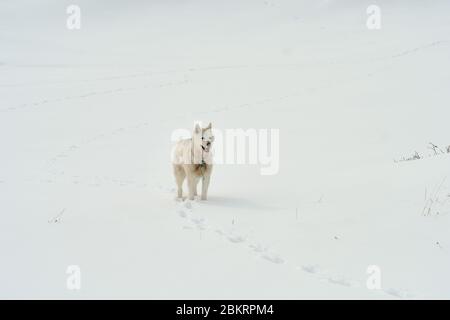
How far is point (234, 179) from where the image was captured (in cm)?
1240

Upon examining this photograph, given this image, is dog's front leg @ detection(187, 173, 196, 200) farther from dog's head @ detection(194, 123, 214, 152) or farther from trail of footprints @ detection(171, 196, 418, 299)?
dog's head @ detection(194, 123, 214, 152)

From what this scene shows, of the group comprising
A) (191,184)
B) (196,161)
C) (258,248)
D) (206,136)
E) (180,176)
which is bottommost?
(258,248)

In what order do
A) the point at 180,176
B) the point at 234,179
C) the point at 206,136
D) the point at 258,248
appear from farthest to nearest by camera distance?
1. the point at 234,179
2. the point at 180,176
3. the point at 206,136
4. the point at 258,248

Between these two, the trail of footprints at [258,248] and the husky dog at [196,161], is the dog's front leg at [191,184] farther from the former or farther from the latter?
the trail of footprints at [258,248]

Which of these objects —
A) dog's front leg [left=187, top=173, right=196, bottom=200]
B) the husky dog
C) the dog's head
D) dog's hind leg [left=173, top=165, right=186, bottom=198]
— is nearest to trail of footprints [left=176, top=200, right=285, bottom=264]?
dog's front leg [left=187, top=173, right=196, bottom=200]

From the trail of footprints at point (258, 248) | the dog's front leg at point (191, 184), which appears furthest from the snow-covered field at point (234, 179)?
the dog's front leg at point (191, 184)

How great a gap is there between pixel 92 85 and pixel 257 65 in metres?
12.1

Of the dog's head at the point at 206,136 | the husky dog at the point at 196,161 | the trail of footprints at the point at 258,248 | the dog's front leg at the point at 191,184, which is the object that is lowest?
the trail of footprints at the point at 258,248

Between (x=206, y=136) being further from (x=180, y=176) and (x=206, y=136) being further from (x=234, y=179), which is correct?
(x=234, y=179)

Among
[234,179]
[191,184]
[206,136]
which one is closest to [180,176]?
[191,184]

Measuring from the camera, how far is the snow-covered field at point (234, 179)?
5621mm

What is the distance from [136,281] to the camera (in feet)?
17.4
